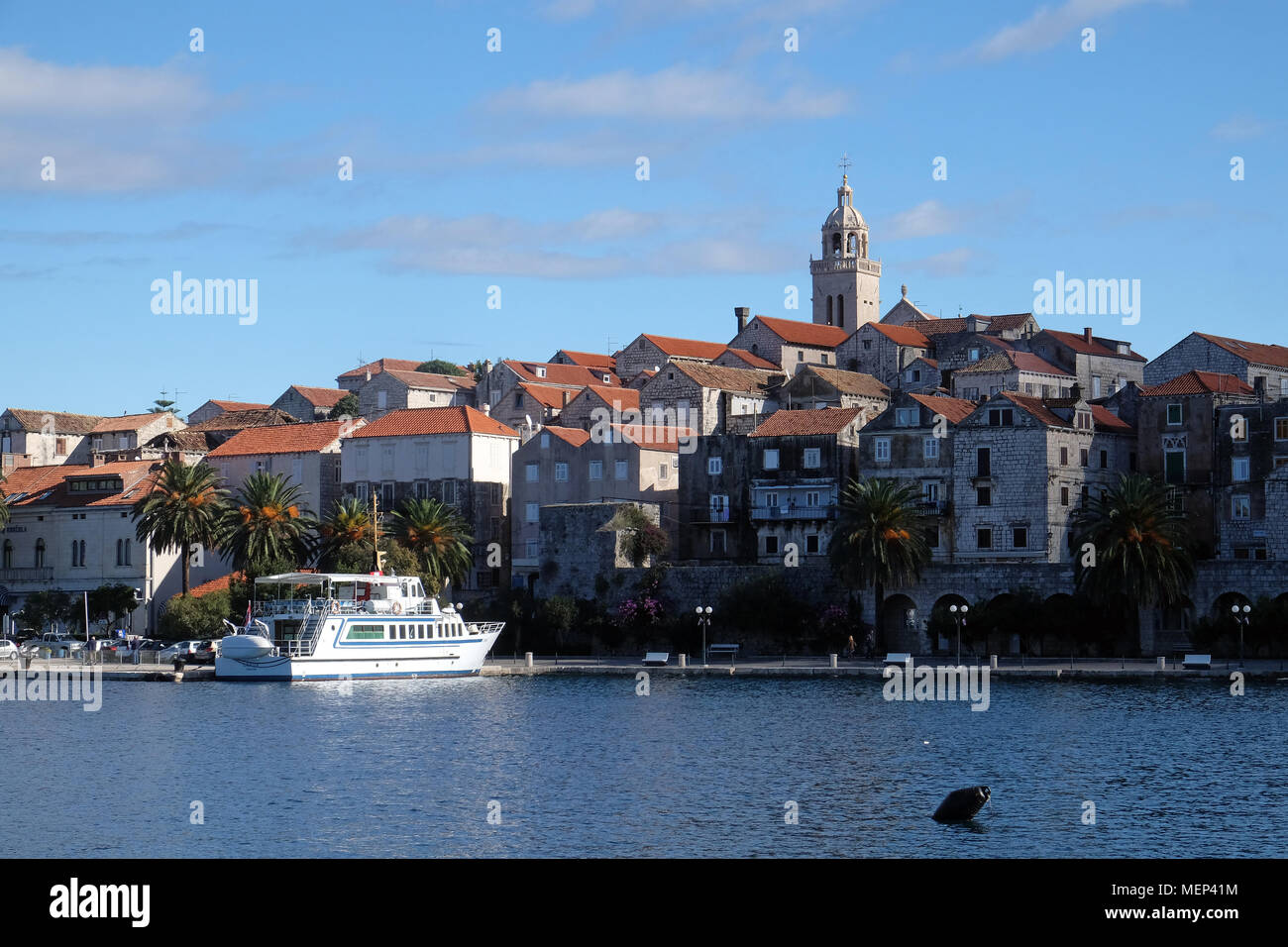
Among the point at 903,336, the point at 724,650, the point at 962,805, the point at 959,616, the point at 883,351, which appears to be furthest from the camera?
the point at 903,336

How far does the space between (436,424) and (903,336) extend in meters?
33.2

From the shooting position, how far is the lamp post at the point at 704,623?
8273 centimetres

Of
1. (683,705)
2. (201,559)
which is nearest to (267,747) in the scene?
(683,705)

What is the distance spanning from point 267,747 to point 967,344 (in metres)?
70.2

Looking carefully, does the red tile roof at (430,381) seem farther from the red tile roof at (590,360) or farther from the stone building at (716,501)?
the stone building at (716,501)

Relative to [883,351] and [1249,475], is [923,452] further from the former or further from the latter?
[883,351]

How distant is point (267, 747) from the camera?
54.5 meters

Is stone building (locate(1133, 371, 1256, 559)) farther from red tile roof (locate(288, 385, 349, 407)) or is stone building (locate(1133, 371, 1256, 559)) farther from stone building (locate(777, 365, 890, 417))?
red tile roof (locate(288, 385, 349, 407))

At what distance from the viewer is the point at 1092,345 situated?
381 ft

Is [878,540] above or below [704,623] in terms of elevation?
above

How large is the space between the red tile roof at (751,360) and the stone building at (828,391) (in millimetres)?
7342

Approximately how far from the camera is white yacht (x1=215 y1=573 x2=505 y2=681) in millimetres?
80625

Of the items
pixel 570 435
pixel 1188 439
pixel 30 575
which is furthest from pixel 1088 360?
pixel 30 575
